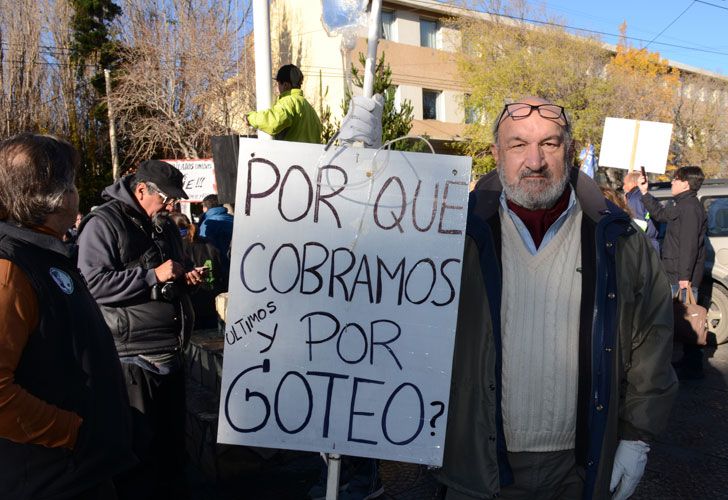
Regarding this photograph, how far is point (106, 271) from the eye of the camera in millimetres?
3049

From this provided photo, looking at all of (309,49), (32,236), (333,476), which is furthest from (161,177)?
(309,49)

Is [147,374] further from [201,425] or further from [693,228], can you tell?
[693,228]

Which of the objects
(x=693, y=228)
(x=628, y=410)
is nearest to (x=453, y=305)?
(x=628, y=410)

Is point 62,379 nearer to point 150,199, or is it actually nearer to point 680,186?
point 150,199

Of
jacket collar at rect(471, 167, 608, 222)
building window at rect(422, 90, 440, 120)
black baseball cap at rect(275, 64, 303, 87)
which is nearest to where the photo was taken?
jacket collar at rect(471, 167, 608, 222)

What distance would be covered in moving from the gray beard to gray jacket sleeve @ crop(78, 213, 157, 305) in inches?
72.6

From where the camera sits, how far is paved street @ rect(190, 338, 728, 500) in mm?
3855

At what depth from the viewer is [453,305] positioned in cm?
205

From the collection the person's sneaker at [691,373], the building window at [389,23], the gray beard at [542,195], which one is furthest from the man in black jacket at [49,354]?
the building window at [389,23]

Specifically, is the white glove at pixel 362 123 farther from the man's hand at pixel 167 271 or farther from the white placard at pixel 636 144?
the white placard at pixel 636 144

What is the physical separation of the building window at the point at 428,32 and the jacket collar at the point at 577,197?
92.1ft

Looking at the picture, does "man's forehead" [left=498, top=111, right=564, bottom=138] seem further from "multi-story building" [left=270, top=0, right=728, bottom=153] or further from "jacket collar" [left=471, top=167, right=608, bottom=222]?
"multi-story building" [left=270, top=0, right=728, bottom=153]

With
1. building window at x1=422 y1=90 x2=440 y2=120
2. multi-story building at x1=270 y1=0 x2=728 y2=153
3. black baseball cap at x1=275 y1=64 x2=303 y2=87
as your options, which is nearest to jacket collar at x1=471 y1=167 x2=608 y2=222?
black baseball cap at x1=275 y1=64 x2=303 y2=87

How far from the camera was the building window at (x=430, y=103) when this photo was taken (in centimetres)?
2892
